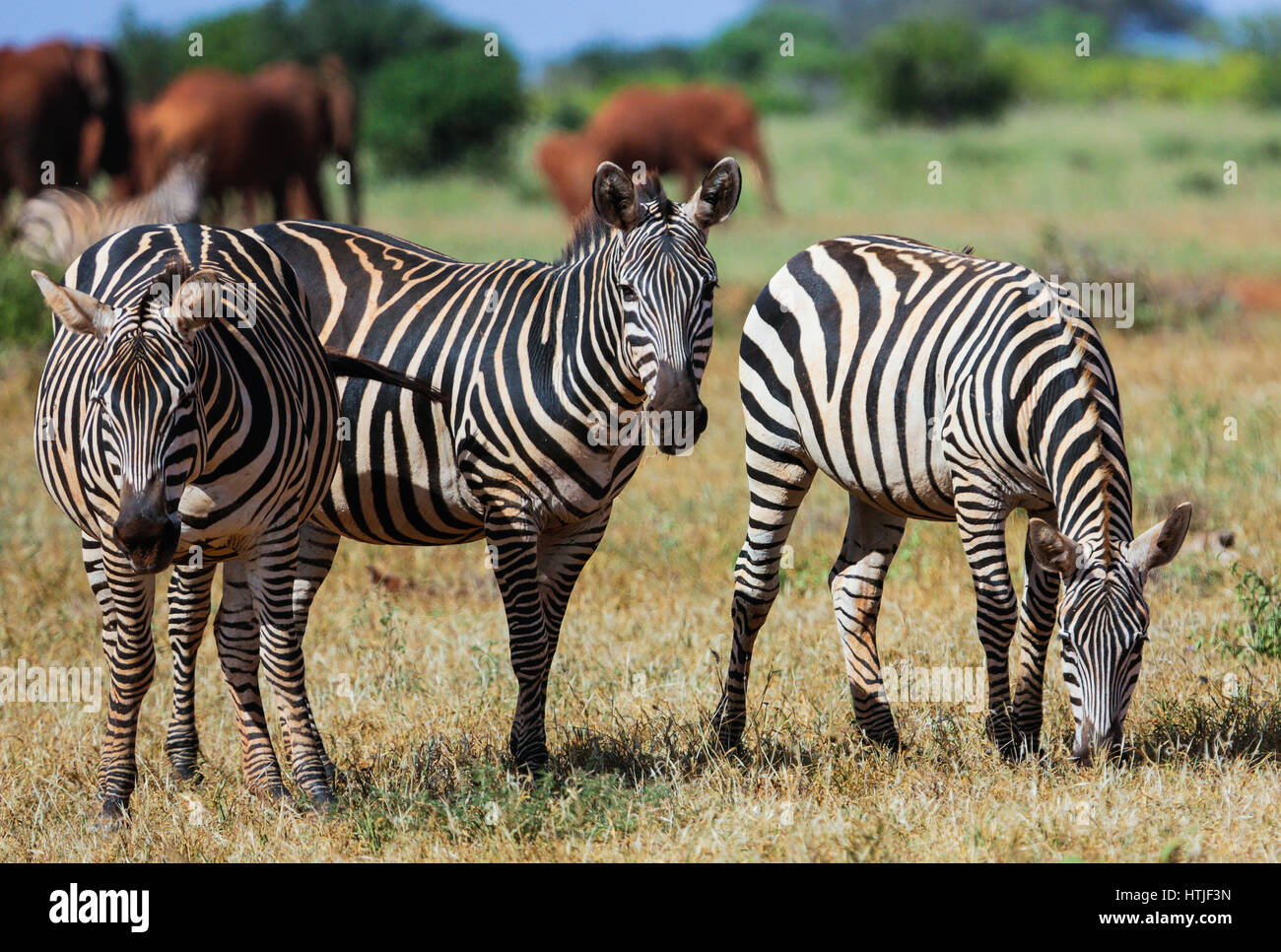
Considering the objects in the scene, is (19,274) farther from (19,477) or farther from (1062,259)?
(1062,259)

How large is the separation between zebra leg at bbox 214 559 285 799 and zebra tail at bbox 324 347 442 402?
0.81 m

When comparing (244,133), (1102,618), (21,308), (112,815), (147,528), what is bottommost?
(112,815)

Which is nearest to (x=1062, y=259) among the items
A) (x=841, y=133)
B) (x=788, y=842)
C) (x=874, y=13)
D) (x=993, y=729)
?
(x=993, y=729)

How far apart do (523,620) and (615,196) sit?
1561 mm

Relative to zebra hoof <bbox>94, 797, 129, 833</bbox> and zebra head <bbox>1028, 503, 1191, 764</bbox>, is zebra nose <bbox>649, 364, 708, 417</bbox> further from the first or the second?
zebra hoof <bbox>94, 797, 129, 833</bbox>

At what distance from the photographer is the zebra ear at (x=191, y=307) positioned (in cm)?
443

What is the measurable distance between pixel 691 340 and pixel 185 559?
6.13ft

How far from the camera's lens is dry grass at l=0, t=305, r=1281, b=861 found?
4777 millimetres

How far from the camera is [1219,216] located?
2252 centimetres

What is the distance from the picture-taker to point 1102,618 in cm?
464

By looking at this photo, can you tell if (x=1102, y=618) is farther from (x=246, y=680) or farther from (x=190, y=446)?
(x=246, y=680)

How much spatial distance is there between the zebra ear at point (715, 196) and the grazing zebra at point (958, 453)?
72cm

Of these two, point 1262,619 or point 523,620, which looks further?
point 1262,619
